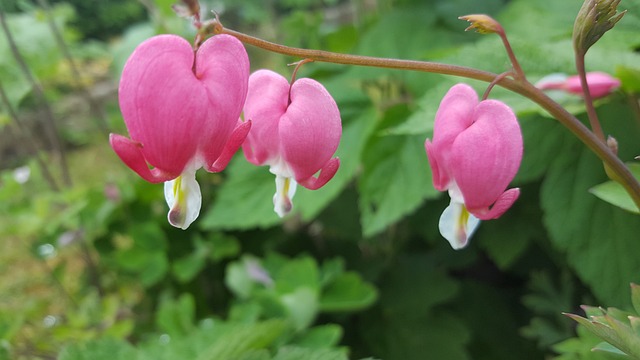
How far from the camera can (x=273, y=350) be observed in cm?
70

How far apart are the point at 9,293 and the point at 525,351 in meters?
1.11

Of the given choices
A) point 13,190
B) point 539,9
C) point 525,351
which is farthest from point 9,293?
point 539,9

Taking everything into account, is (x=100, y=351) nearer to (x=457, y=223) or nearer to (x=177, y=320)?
(x=177, y=320)

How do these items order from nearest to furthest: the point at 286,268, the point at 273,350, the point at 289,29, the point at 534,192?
the point at 273,350, the point at 286,268, the point at 534,192, the point at 289,29

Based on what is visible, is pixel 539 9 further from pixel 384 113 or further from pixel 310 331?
pixel 310 331

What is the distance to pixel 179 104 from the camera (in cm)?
38

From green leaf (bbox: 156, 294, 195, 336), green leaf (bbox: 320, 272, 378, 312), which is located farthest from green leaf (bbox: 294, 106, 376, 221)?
green leaf (bbox: 156, 294, 195, 336)

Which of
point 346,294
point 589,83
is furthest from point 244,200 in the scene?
point 589,83

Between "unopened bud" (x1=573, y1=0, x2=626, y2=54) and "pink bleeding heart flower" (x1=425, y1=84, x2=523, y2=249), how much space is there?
74mm

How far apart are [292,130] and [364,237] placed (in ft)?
2.03

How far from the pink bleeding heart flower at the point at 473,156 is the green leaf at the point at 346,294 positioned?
411 mm

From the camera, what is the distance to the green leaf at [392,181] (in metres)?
Result: 0.88

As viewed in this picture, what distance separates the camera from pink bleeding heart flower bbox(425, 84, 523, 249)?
1.38 feet

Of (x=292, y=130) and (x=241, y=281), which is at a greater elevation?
(x=292, y=130)
